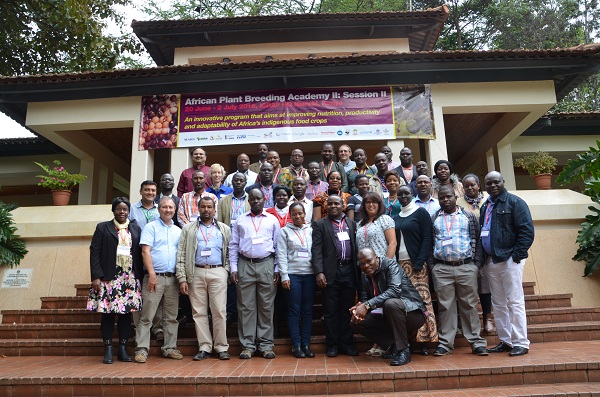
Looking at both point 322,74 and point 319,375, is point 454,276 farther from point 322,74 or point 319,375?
point 322,74

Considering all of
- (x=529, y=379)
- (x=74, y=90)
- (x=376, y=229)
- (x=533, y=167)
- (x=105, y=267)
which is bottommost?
(x=529, y=379)

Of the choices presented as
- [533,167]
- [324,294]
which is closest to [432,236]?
[324,294]

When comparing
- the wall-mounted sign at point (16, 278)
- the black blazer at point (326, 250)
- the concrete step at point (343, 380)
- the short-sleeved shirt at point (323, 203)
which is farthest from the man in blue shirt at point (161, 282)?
the wall-mounted sign at point (16, 278)

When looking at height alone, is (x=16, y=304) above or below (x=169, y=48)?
below

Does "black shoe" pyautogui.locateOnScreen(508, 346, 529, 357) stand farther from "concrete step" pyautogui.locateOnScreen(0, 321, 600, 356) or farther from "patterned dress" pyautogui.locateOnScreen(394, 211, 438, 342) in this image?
"patterned dress" pyautogui.locateOnScreen(394, 211, 438, 342)

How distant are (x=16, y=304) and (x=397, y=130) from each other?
7847 millimetres

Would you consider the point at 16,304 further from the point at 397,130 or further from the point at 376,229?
the point at 397,130

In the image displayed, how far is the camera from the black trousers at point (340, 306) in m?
4.98

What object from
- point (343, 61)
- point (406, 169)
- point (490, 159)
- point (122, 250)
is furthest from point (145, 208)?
point (490, 159)

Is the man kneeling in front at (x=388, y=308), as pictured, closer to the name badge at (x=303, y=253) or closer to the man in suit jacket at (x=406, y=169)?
the name badge at (x=303, y=253)

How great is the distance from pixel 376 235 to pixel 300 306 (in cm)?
118

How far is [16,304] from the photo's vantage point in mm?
7770

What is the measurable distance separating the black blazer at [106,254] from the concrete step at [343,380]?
3.47ft

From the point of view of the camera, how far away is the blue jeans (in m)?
4.97
